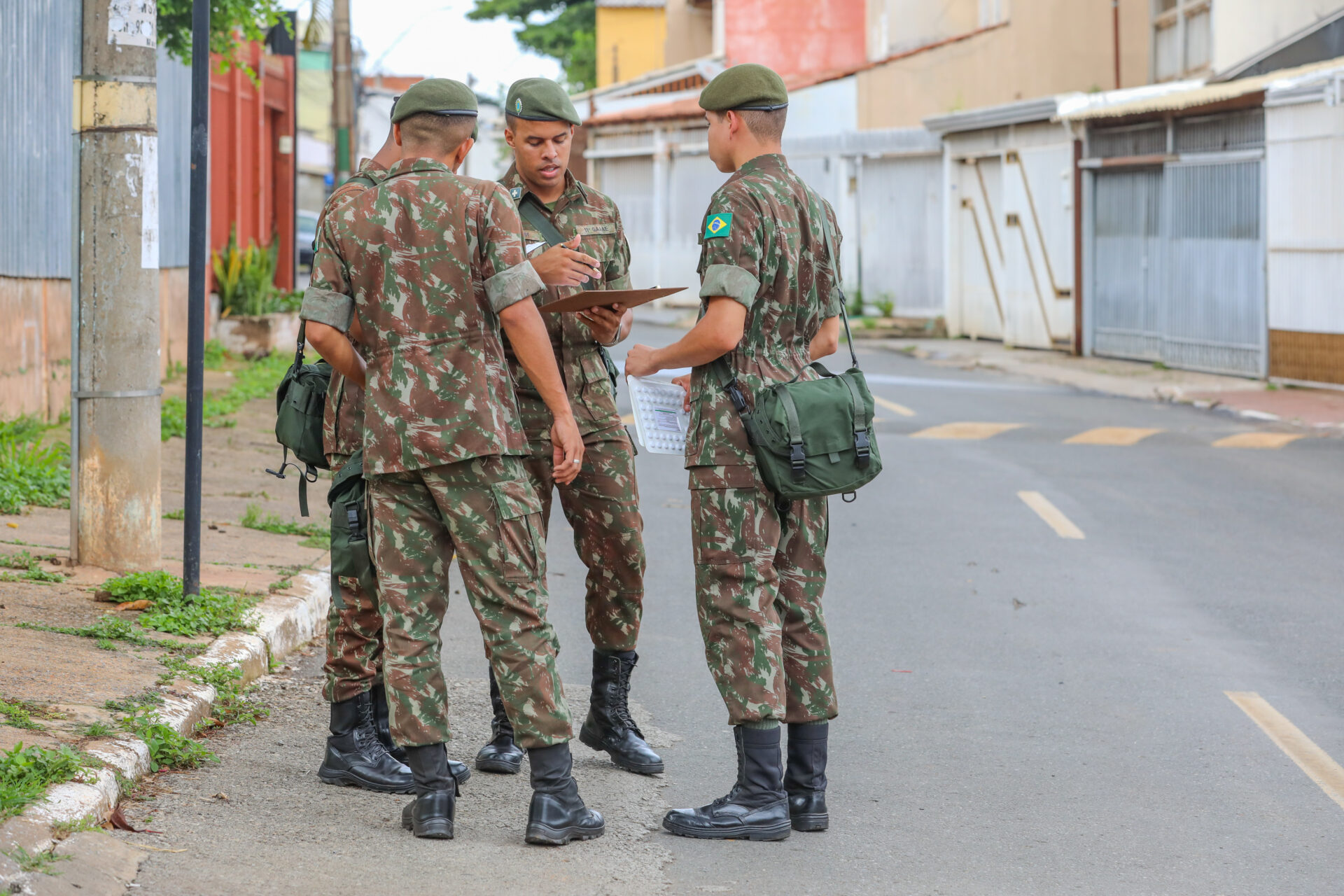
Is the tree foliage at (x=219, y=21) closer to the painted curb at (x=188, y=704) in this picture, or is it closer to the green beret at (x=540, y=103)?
the painted curb at (x=188, y=704)

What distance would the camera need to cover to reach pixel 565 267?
14.5 ft

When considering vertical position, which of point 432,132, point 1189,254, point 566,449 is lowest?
point 566,449

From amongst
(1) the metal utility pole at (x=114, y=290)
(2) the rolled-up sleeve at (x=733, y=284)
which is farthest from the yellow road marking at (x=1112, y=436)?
(2) the rolled-up sleeve at (x=733, y=284)

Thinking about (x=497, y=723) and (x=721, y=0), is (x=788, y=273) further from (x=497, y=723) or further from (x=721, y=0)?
(x=721, y=0)

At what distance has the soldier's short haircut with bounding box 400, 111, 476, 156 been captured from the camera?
4.14m

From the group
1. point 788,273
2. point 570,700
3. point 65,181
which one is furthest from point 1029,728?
point 65,181

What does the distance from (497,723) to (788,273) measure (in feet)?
5.59

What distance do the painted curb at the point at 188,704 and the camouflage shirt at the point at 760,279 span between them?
1.78 m

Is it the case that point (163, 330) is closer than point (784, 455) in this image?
No

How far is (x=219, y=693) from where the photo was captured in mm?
5199

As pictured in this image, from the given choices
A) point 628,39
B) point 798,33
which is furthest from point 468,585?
point 628,39

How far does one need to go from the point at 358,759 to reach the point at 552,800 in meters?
0.80

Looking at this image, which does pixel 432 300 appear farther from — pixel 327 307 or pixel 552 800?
pixel 552 800

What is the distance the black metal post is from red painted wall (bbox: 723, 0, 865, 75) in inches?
1163
